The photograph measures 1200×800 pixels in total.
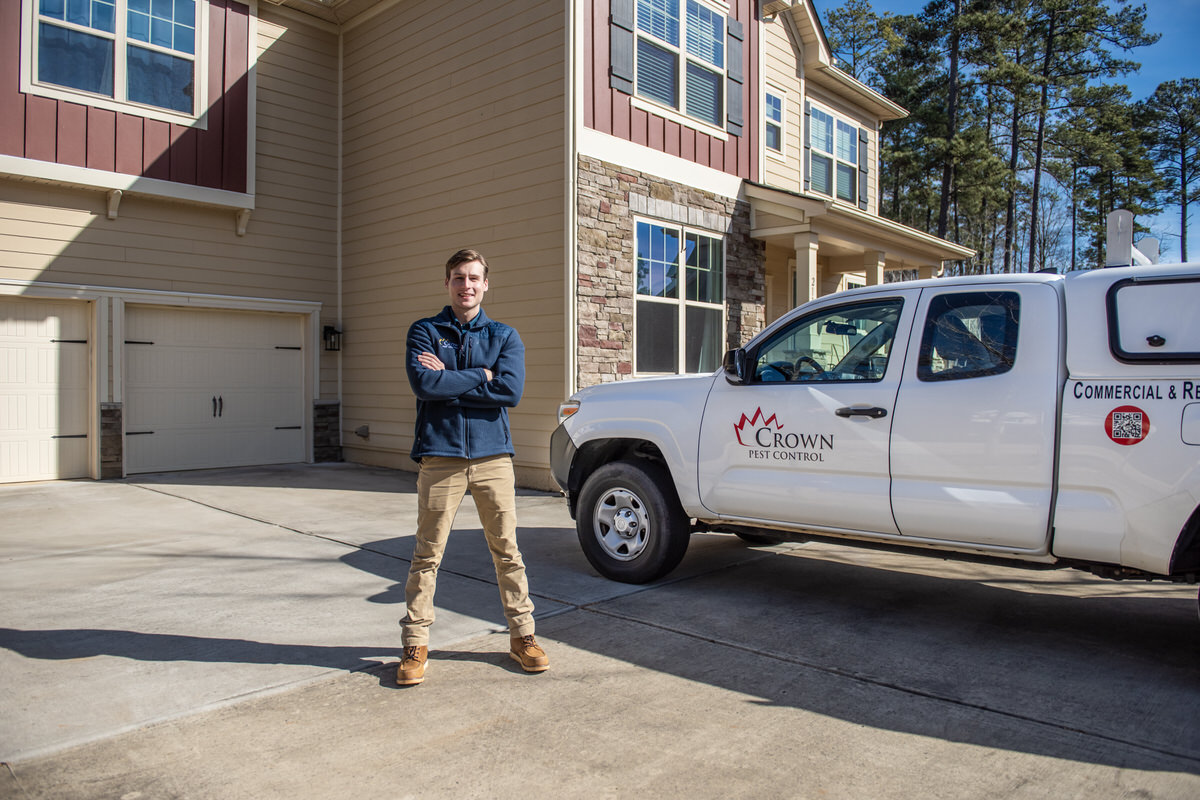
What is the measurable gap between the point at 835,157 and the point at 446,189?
317 inches

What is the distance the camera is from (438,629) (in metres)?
4.61

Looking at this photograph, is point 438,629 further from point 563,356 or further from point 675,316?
point 675,316

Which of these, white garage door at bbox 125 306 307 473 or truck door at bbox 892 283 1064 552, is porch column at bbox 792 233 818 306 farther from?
white garage door at bbox 125 306 307 473

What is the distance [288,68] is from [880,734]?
39.6 ft

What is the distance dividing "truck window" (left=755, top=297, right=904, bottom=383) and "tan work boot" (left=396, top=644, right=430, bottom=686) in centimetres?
256

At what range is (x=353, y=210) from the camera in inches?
492

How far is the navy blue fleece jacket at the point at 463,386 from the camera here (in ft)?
12.7

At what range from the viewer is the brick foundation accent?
41.1 feet

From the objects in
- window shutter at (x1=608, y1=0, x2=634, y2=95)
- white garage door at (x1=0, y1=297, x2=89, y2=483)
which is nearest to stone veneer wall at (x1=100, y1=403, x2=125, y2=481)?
white garage door at (x1=0, y1=297, x2=89, y2=483)

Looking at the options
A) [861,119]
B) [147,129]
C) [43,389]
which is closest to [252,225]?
[147,129]

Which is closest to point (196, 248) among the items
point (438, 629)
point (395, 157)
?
point (395, 157)

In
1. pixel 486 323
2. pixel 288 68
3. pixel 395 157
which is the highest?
pixel 288 68

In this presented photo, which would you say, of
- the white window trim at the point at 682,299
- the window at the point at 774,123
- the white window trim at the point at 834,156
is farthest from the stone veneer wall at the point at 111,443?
the white window trim at the point at 834,156

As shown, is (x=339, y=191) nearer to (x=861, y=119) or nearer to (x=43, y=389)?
(x=43, y=389)
